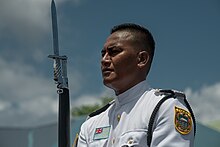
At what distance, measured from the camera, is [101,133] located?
2.10 m

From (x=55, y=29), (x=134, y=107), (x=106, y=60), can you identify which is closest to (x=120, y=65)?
(x=106, y=60)

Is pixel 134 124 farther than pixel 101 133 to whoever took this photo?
No

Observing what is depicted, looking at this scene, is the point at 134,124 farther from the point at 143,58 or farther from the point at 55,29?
the point at 55,29

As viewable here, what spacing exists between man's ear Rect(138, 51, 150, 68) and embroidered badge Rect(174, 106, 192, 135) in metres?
0.28

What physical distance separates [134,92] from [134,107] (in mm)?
69

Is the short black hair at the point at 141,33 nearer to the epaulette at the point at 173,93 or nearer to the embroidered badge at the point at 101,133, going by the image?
the epaulette at the point at 173,93

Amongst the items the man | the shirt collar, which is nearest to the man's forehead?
the man

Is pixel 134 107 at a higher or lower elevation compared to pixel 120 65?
Result: lower

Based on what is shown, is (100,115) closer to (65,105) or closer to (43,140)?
(65,105)

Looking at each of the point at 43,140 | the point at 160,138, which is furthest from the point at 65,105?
the point at 43,140

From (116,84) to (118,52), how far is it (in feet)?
0.47

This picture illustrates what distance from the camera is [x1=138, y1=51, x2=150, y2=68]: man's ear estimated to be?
A: 2.05m

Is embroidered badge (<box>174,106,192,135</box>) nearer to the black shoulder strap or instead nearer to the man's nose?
the black shoulder strap

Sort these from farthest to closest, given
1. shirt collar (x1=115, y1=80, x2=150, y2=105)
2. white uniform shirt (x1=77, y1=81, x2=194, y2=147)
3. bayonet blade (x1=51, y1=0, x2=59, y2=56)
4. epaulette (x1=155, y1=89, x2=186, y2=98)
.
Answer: bayonet blade (x1=51, y1=0, x2=59, y2=56) → shirt collar (x1=115, y1=80, x2=150, y2=105) → epaulette (x1=155, y1=89, x2=186, y2=98) → white uniform shirt (x1=77, y1=81, x2=194, y2=147)
